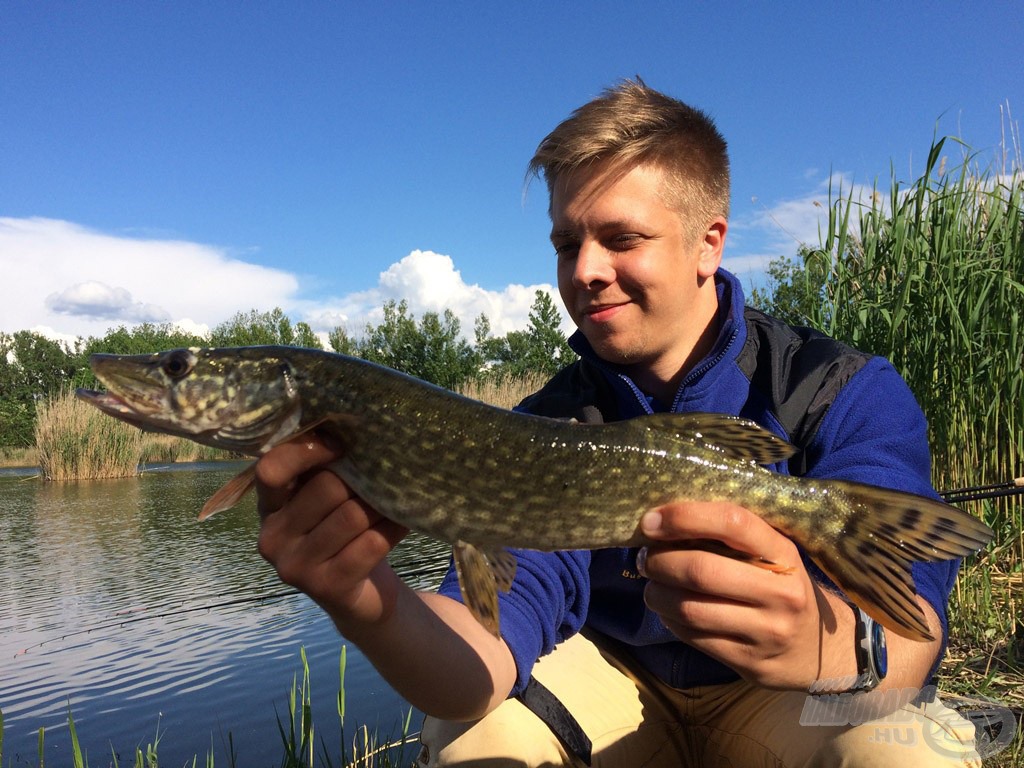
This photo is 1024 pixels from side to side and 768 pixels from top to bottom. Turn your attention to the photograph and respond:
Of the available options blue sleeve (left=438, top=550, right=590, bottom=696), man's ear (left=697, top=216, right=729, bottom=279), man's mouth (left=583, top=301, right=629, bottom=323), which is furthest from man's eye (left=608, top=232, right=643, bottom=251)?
blue sleeve (left=438, top=550, right=590, bottom=696)

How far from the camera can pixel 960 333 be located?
440 centimetres

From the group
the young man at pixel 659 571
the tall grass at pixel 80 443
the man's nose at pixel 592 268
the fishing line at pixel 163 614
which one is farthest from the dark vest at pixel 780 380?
the tall grass at pixel 80 443

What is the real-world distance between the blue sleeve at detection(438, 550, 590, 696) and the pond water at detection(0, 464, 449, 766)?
2453 mm

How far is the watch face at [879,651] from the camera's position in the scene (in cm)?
188

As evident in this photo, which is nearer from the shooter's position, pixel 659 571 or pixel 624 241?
pixel 659 571

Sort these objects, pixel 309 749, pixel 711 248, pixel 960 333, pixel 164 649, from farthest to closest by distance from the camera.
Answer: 1. pixel 164 649
2. pixel 960 333
3. pixel 309 749
4. pixel 711 248

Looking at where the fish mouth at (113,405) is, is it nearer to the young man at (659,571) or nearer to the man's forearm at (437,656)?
the young man at (659,571)

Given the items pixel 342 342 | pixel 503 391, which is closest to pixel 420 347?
pixel 342 342

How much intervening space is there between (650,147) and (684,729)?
223cm

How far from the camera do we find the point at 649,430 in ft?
6.26

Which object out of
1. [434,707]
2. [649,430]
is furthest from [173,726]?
[649,430]

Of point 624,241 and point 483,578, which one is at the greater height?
point 624,241

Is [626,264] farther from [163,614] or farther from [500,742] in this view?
[163,614]

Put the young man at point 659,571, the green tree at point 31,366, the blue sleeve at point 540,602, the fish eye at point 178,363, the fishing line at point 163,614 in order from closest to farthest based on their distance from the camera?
the young man at point 659,571, the fish eye at point 178,363, the blue sleeve at point 540,602, the fishing line at point 163,614, the green tree at point 31,366
